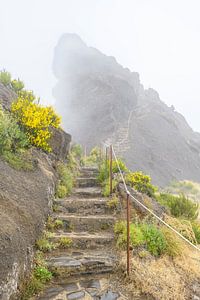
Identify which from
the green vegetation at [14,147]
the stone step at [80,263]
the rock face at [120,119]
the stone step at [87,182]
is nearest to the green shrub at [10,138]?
the green vegetation at [14,147]

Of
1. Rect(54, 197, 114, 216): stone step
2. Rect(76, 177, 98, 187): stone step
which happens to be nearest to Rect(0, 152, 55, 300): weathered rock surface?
Rect(54, 197, 114, 216): stone step

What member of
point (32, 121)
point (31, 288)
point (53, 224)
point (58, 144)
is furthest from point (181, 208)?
point (31, 288)

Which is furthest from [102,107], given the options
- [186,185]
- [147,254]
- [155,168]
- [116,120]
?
[147,254]

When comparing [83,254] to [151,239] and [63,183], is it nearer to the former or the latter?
[151,239]

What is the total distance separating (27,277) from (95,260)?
134 cm

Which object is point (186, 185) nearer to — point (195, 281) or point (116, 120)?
point (116, 120)

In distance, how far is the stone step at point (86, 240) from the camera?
19.8ft

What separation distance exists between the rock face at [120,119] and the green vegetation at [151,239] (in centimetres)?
2298

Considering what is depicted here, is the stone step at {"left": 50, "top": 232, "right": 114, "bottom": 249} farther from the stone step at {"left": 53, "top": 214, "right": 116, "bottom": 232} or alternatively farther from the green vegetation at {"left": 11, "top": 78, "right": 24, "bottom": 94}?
the green vegetation at {"left": 11, "top": 78, "right": 24, "bottom": 94}

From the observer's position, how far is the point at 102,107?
45750mm

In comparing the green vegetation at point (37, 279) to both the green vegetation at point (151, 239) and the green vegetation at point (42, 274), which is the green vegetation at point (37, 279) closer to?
the green vegetation at point (42, 274)

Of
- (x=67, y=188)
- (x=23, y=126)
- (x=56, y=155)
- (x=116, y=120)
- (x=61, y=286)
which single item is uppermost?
(x=116, y=120)

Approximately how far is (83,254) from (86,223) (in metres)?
1.17

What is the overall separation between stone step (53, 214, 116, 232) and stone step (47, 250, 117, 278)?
3.50 ft
